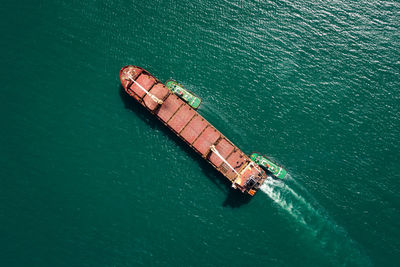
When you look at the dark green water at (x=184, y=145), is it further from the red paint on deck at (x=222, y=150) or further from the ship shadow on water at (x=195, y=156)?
the red paint on deck at (x=222, y=150)

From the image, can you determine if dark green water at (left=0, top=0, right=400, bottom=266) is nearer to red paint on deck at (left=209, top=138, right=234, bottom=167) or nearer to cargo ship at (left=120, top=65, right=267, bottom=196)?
red paint on deck at (left=209, top=138, right=234, bottom=167)

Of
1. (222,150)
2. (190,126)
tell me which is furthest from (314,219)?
(190,126)

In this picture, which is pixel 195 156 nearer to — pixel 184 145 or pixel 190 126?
pixel 184 145

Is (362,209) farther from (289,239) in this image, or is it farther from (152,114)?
(152,114)

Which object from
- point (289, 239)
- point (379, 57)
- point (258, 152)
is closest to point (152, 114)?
point (258, 152)

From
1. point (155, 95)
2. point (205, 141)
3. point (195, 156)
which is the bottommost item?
point (195, 156)

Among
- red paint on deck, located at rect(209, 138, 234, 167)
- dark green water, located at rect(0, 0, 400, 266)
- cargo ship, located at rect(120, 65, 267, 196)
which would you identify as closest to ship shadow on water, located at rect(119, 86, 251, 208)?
dark green water, located at rect(0, 0, 400, 266)
